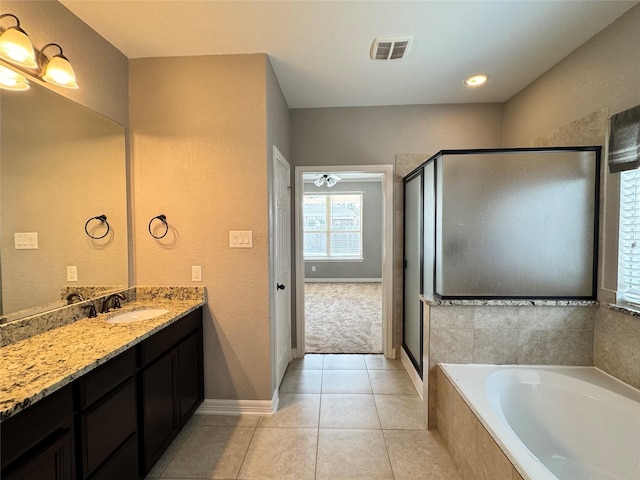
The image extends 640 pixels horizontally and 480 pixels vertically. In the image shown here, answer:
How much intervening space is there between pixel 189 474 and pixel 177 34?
274cm

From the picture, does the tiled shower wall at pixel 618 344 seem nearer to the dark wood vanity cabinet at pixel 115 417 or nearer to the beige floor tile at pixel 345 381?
the beige floor tile at pixel 345 381

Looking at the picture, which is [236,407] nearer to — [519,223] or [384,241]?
[384,241]

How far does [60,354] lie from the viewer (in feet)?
3.97

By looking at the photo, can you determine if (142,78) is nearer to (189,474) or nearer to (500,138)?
(189,474)

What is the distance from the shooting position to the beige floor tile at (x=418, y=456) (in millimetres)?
1589

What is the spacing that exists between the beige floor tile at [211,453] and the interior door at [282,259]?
0.52m

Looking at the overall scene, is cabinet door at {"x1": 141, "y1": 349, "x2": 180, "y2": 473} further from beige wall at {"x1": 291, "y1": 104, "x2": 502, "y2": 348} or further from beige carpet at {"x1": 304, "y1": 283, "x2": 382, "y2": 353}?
beige wall at {"x1": 291, "y1": 104, "x2": 502, "y2": 348}

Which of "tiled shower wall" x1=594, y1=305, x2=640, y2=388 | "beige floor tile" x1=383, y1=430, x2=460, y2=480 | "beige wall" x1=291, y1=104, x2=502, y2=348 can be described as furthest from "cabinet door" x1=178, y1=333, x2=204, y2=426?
"tiled shower wall" x1=594, y1=305, x2=640, y2=388

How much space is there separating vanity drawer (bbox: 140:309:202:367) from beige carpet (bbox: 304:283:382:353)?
5.33ft

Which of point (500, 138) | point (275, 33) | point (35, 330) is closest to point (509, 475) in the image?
point (35, 330)

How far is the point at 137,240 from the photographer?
6.95ft

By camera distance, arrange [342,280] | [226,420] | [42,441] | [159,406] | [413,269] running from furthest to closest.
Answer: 1. [342,280]
2. [413,269]
3. [226,420]
4. [159,406]
5. [42,441]

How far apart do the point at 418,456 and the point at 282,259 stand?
5.78ft

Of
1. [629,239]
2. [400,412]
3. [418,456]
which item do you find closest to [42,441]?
[418,456]
